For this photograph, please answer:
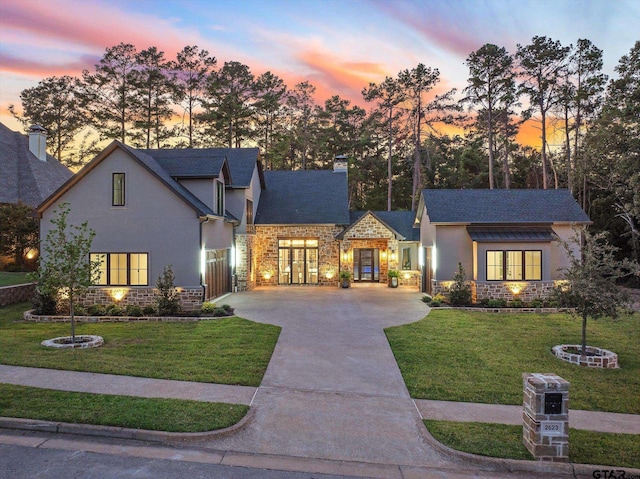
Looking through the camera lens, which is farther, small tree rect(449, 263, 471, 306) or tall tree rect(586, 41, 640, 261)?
tall tree rect(586, 41, 640, 261)

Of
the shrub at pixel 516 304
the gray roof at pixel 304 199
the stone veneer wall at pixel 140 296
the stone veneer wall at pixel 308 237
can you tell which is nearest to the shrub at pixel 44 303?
the stone veneer wall at pixel 140 296

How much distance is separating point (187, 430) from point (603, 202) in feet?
101

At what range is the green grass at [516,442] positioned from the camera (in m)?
5.55

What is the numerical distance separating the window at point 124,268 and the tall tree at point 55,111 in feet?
82.3

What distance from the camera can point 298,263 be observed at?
24094mm

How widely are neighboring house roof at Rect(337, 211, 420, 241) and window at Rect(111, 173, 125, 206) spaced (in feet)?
37.5

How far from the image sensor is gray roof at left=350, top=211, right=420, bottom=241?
24250 mm

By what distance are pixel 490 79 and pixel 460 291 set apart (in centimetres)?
1960

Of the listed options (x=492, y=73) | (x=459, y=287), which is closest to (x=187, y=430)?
(x=459, y=287)

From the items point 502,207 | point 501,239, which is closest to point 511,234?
point 501,239

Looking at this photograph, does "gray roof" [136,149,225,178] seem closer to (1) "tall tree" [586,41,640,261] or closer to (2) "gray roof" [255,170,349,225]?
(2) "gray roof" [255,170,349,225]

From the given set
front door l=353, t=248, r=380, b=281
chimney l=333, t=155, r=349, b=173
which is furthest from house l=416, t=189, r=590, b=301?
chimney l=333, t=155, r=349, b=173

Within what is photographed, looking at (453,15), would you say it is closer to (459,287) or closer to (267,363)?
(459,287)

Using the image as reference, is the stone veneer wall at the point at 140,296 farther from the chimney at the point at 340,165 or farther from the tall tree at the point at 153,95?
the tall tree at the point at 153,95
